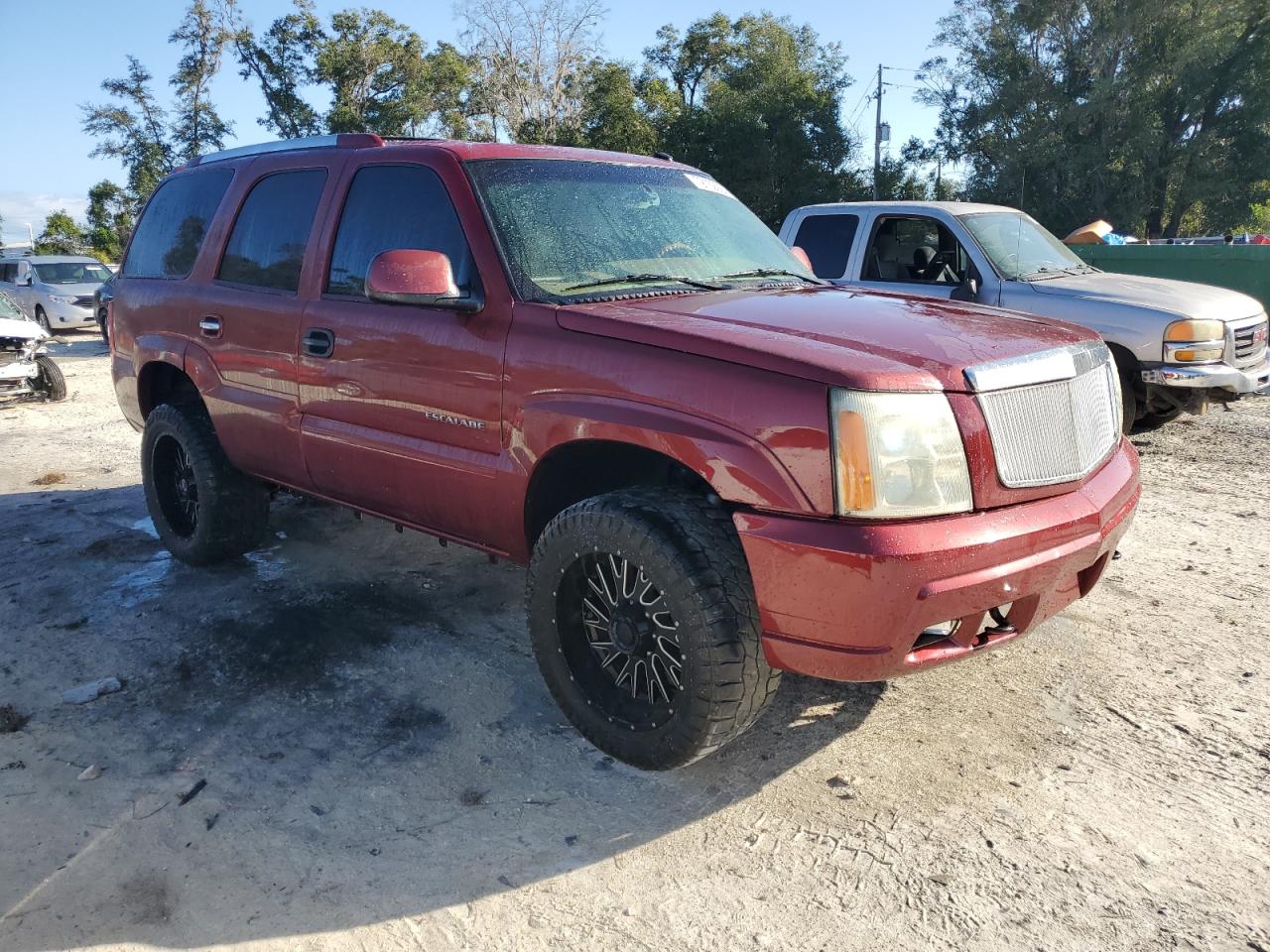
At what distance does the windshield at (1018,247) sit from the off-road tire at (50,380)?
973 centimetres

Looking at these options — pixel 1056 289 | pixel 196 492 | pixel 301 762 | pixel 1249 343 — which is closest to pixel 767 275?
pixel 301 762

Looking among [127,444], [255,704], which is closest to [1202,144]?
[127,444]

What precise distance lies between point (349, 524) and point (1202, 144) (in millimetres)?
29882

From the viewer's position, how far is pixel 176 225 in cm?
496

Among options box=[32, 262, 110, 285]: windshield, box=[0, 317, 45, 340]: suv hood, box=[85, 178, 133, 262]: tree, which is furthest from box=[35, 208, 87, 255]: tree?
box=[0, 317, 45, 340]: suv hood

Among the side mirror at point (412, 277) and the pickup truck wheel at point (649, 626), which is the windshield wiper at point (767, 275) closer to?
the side mirror at point (412, 277)

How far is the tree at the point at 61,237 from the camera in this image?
3594 cm

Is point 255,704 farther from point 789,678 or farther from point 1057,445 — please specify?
point 1057,445

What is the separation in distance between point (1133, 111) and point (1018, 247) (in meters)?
24.3

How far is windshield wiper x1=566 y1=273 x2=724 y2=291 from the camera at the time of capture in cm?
334

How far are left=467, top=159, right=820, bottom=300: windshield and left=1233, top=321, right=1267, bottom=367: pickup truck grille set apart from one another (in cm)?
490

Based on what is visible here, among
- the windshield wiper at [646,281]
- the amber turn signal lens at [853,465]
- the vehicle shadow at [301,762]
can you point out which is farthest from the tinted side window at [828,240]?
the amber turn signal lens at [853,465]

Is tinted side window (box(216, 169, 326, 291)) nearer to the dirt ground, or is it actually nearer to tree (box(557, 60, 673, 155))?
→ the dirt ground

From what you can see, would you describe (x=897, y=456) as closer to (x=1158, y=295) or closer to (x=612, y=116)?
(x=1158, y=295)
